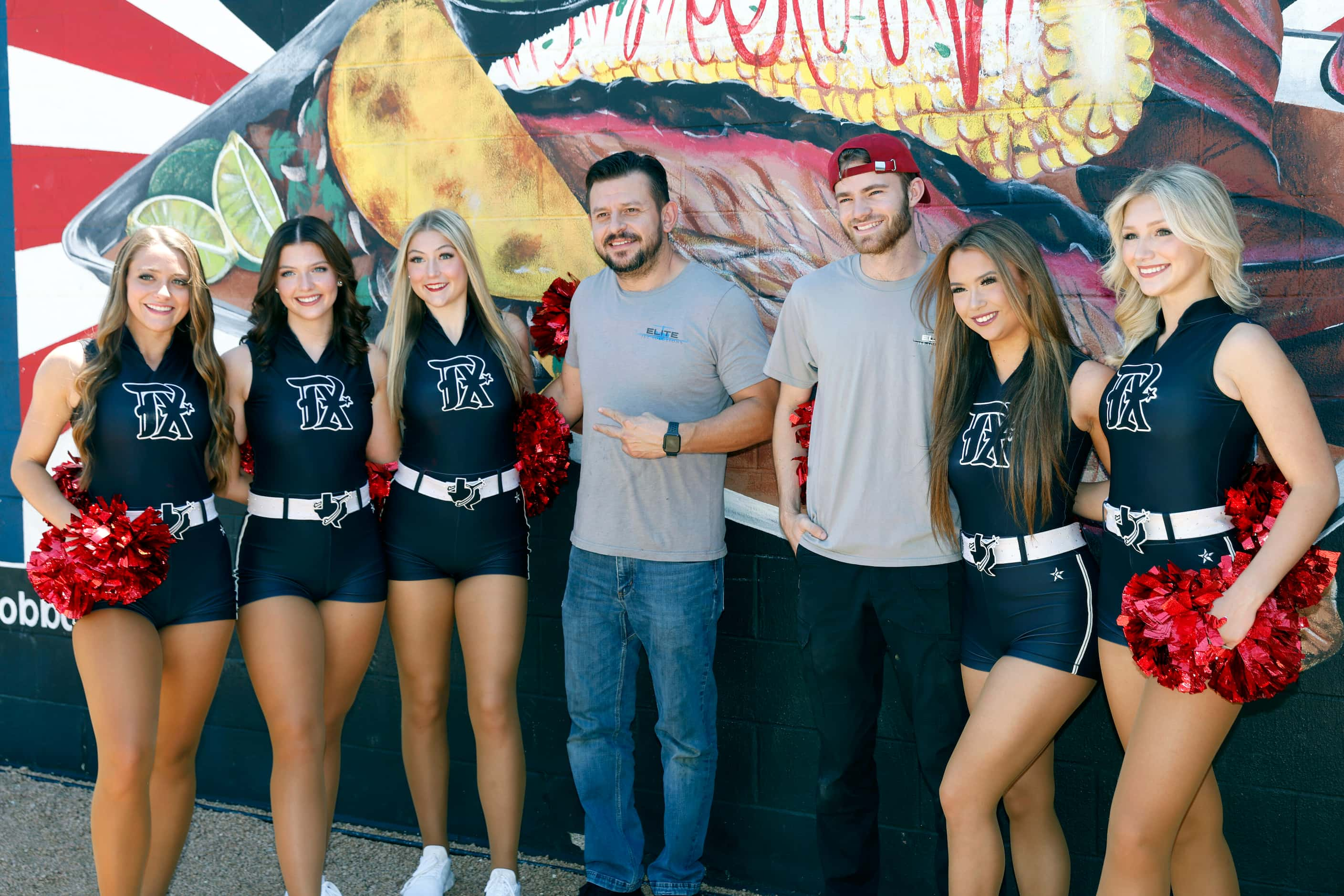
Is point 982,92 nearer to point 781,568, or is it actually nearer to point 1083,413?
point 1083,413

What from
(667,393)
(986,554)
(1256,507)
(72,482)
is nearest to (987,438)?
(986,554)

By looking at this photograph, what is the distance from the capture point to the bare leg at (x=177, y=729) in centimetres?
316

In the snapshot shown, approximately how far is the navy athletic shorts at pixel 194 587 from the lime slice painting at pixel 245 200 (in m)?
1.55

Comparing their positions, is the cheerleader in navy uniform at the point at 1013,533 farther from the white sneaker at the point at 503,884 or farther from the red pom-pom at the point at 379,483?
the red pom-pom at the point at 379,483

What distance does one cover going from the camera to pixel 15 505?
191 inches

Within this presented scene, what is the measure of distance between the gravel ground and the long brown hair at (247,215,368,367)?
173 cm

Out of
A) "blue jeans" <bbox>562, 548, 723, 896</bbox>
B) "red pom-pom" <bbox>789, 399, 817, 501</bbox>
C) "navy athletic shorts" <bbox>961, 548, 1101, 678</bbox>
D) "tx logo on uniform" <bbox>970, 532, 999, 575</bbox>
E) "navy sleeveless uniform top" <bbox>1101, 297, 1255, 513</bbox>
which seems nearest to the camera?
"navy sleeveless uniform top" <bbox>1101, 297, 1255, 513</bbox>

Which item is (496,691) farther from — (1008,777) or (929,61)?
(929,61)

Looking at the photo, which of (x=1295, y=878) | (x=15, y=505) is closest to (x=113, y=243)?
(x=15, y=505)

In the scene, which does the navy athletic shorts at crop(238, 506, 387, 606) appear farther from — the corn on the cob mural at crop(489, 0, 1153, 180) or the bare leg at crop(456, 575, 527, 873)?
the corn on the cob mural at crop(489, 0, 1153, 180)

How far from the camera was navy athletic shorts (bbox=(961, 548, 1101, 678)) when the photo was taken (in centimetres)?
268

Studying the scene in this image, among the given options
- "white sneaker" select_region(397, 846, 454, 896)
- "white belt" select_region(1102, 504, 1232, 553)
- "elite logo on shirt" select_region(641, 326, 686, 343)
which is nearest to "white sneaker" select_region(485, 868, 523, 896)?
"white sneaker" select_region(397, 846, 454, 896)

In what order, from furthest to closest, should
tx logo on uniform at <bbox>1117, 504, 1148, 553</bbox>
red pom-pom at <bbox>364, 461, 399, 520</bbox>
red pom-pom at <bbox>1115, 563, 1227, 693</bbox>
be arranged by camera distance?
red pom-pom at <bbox>364, 461, 399, 520</bbox>, tx logo on uniform at <bbox>1117, 504, 1148, 553</bbox>, red pom-pom at <bbox>1115, 563, 1227, 693</bbox>

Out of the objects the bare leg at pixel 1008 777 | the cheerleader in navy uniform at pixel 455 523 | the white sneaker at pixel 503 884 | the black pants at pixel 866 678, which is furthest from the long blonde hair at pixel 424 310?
the bare leg at pixel 1008 777
